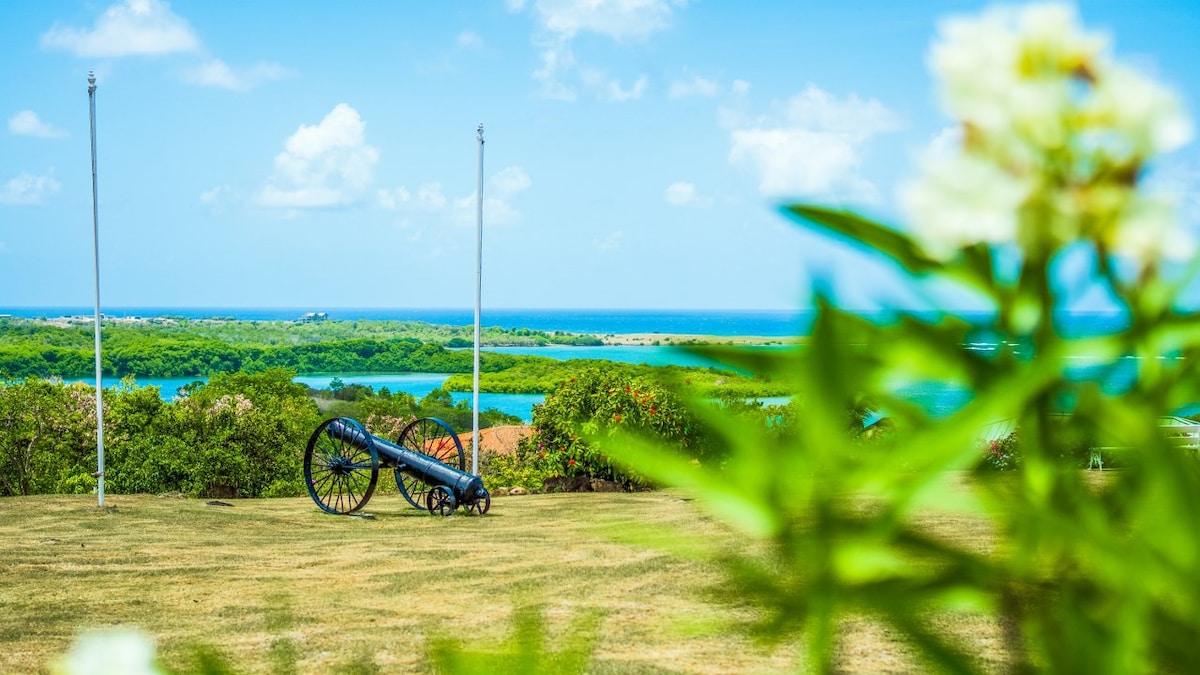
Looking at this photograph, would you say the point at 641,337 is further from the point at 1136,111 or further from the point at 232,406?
the point at 1136,111

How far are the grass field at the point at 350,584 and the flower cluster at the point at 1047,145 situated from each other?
3241 mm

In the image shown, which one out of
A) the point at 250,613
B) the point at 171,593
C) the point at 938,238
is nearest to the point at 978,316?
the point at 938,238

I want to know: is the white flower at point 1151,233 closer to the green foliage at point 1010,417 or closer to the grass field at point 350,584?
the green foliage at point 1010,417

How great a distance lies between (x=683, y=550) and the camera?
9.9 inches

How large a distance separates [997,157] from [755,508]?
0.08 m

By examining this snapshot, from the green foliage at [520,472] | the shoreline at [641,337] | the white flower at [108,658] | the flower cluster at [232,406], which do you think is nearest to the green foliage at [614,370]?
the shoreline at [641,337]

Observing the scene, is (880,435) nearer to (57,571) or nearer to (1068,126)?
(1068,126)

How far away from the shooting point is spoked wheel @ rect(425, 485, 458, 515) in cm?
957

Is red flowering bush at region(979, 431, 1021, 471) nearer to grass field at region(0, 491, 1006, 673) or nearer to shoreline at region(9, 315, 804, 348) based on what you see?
shoreline at region(9, 315, 804, 348)

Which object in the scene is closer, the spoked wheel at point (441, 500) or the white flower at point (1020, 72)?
the white flower at point (1020, 72)

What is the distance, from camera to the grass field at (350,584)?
4.87m

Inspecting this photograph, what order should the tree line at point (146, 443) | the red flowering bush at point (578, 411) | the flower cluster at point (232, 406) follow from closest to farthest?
the red flowering bush at point (578, 411) < the tree line at point (146, 443) < the flower cluster at point (232, 406)

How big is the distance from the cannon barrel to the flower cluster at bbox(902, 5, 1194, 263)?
30.9ft

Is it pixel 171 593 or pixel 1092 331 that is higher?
pixel 1092 331
